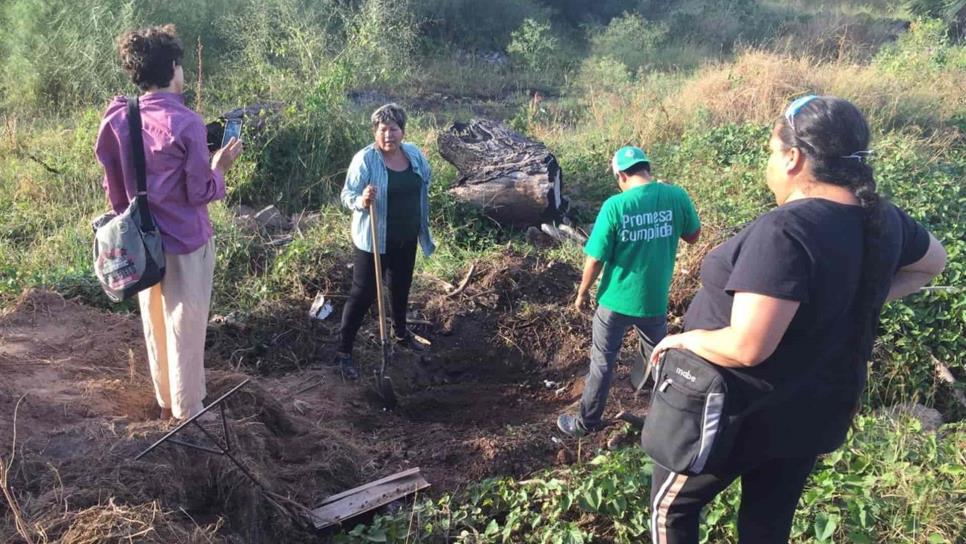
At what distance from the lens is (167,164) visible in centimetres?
323

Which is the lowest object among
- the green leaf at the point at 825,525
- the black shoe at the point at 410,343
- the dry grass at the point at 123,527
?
the black shoe at the point at 410,343

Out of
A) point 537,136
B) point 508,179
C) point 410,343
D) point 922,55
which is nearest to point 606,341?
point 410,343

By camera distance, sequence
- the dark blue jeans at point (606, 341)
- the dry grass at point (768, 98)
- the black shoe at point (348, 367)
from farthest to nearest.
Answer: the dry grass at point (768, 98), the black shoe at point (348, 367), the dark blue jeans at point (606, 341)

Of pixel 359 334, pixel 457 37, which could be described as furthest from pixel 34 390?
pixel 457 37

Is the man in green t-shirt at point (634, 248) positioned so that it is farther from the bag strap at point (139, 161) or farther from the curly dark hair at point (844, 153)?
the bag strap at point (139, 161)

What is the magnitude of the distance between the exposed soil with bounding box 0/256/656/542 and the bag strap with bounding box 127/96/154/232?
3.06ft

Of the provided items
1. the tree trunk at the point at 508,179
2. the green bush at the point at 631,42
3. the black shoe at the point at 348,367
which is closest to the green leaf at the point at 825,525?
the black shoe at the point at 348,367

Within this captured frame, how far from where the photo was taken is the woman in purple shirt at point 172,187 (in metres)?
3.18

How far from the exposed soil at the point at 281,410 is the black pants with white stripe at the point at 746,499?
5.12 feet

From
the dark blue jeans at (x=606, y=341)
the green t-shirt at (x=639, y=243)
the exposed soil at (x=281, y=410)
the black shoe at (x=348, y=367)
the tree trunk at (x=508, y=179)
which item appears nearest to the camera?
the exposed soil at (x=281, y=410)

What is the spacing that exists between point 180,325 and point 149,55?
3.85 ft

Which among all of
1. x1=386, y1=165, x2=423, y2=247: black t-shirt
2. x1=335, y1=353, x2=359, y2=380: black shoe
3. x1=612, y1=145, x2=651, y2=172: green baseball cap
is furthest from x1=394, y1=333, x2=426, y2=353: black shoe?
x1=612, y1=145, x2=651, y2=172: green baseball cap

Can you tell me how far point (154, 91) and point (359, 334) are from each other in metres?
2.79

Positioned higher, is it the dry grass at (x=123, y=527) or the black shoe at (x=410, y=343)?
the dry grass at (x=123, y=527)
